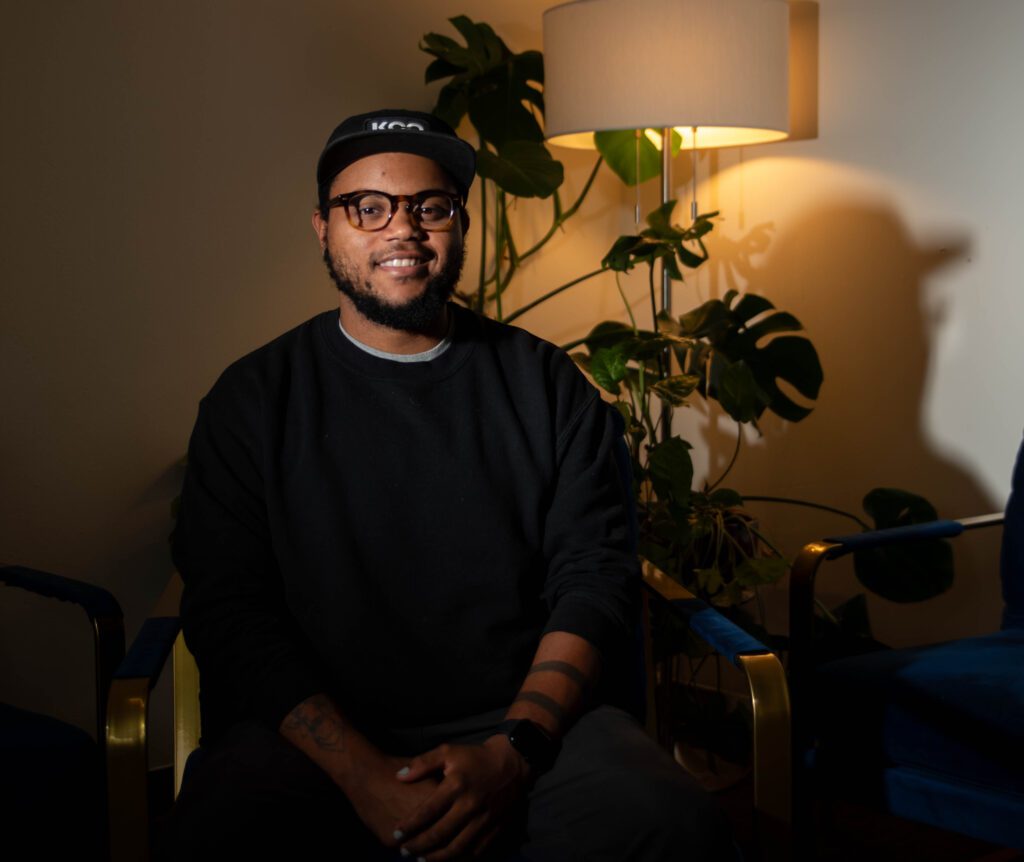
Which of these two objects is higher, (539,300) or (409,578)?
(539,300)

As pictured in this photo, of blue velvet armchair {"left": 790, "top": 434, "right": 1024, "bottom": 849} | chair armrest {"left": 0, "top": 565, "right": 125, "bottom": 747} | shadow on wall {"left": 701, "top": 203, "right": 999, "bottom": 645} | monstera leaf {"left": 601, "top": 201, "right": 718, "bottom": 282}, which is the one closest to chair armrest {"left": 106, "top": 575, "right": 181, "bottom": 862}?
chair armrest {"left": 0, "top": 565, "right": 125, "bottom": 747}

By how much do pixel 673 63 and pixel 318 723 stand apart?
1.52m

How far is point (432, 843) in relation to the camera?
4.15ft

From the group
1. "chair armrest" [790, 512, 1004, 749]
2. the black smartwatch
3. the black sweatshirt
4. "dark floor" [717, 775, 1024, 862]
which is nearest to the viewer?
the black smartwatch

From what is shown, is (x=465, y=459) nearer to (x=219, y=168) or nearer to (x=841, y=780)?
(x=841, y=780)

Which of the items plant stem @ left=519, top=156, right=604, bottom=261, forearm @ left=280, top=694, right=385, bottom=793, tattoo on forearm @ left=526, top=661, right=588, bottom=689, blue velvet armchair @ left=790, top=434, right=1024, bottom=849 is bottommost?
blue velvet armchair @ left=790, top=434, right=1024, bottom=849

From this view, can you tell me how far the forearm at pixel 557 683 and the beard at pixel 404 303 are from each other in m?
0.46

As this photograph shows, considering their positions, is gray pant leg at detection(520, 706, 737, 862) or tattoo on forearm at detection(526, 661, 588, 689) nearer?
gray pant leg at detection(520, 706, 737, 862)

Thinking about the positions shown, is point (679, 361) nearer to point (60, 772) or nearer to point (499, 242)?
point (499, 242)

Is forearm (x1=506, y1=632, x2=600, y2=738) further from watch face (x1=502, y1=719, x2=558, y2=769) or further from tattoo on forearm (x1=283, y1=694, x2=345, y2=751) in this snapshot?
tattoo on forearm (x1=283, y1=694, x2=345, y2=751)

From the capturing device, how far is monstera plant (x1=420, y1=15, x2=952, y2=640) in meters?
2.26

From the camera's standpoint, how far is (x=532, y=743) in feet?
4.51

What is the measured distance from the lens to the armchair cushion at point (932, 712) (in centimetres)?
153

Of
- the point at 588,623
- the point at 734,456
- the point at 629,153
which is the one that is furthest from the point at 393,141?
the point at 734,456
